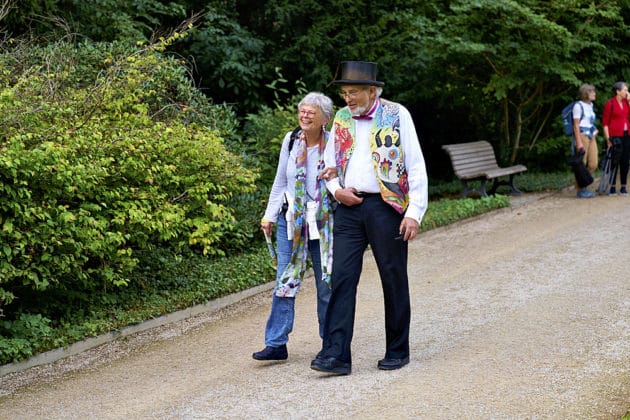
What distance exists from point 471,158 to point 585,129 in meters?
1.63

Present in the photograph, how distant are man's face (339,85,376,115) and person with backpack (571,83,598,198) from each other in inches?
318

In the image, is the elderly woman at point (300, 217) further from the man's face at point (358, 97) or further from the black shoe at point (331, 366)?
the black shoe at point (331, 366)

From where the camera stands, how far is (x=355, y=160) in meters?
6.02

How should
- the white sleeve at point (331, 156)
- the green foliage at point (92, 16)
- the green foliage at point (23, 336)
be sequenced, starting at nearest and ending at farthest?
the white sleeve at point (331, 156)
the green foliage at point (23, 336)
the green foliage at point (92, 16)

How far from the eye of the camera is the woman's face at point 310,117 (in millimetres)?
6191

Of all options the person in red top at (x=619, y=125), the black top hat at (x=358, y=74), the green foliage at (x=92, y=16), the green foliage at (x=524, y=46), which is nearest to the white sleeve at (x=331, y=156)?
the black top hat at (x=358, y=74)

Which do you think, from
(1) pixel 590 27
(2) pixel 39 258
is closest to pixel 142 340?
(2) pixel 39 258

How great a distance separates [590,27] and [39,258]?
9998 mm

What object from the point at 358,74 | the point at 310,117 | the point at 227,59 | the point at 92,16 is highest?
the point at 92,16

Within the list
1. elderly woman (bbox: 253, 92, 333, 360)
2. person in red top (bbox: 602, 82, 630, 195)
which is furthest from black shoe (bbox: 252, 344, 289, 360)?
person in red top (bbox: 602, 82, 630, 195)

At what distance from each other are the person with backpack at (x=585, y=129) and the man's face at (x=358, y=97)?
808 cm

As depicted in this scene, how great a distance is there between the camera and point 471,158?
13.9 m

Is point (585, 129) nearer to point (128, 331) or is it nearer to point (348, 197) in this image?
point (128, 331)

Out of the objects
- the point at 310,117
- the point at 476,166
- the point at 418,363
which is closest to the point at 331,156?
the point at 310,117
